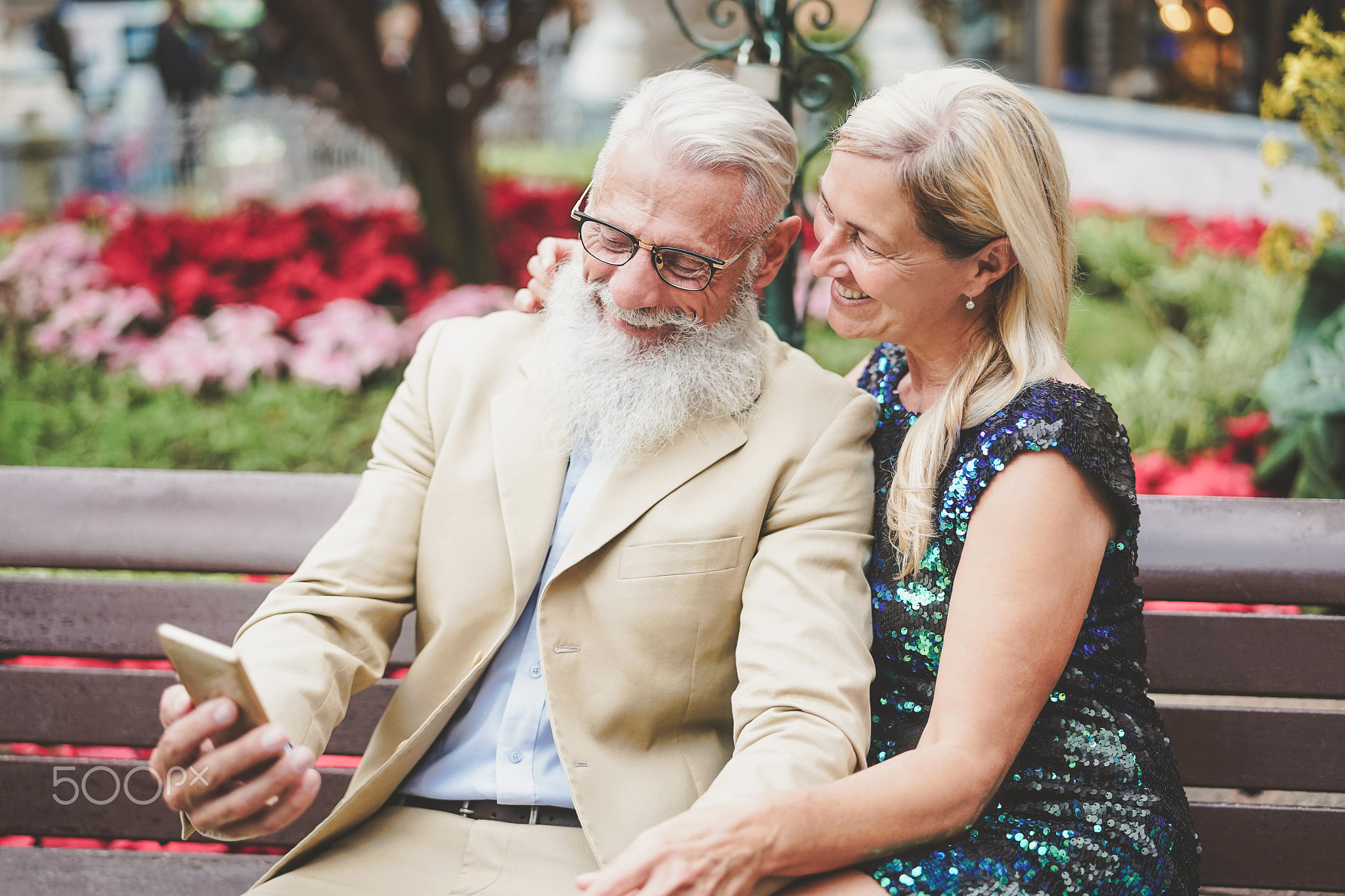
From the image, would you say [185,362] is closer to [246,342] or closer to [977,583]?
[246,342]

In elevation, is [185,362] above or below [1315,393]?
below

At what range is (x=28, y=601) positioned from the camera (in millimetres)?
2697

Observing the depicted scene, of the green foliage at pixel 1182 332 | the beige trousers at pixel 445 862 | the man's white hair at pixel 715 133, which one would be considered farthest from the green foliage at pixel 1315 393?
the beige trousers at pixel 445 862

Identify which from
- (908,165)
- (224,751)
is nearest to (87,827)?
(224,751)

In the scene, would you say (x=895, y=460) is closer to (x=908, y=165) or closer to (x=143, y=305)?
(x=908, y=165)

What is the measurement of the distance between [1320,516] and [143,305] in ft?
20.3

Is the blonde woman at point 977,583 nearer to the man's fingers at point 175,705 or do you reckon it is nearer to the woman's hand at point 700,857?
the woman's hand at point 700,857

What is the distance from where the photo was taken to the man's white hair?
2.17 metres

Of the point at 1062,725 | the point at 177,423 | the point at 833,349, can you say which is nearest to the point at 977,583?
the point at 1062,725

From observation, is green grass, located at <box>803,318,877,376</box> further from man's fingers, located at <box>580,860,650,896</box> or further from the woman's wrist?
man's fingers, located at <box>580,860,650,896</box>

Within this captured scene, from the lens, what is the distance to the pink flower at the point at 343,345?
20.2 feet

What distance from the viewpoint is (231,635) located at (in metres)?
2.69

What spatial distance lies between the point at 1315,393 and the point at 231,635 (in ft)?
10.8

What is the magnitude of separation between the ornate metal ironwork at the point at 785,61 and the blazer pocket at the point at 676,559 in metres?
1.02
